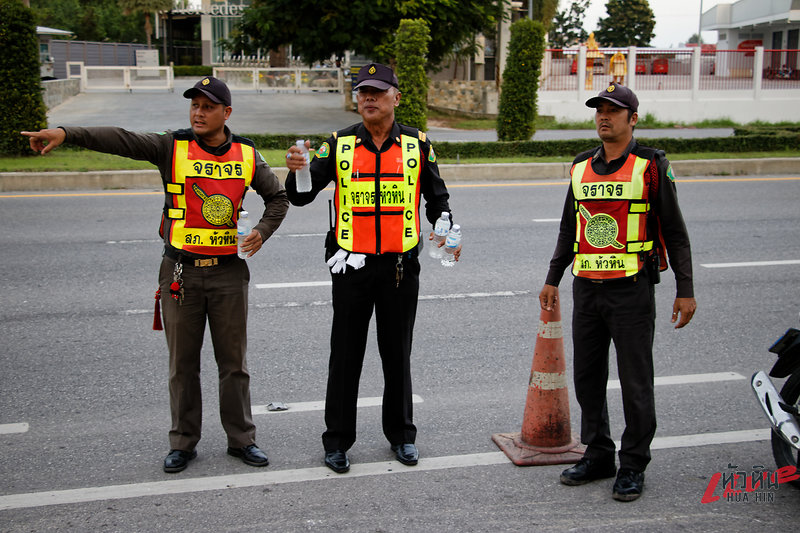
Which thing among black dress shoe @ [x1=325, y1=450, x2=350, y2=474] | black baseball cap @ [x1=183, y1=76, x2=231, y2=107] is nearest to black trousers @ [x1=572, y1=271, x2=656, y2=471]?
black dress shoe @ [x1=325, y1=450, x2=350, y2=474]

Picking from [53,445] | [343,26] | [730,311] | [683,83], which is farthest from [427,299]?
[683,83]

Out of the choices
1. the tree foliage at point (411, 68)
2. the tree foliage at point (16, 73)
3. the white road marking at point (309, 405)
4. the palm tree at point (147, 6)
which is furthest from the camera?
the palm tree at point (147, 6)

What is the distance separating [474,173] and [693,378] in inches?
404

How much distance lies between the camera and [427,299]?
795 cm

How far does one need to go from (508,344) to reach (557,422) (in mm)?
2003

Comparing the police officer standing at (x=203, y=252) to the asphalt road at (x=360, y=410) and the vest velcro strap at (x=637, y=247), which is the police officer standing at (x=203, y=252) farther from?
the vest velcro strap at (x=637, y=247)

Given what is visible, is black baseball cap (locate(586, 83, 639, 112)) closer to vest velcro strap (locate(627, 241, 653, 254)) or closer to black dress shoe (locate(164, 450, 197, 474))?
vest velcro strap (locate(627, 241, 653, 254))

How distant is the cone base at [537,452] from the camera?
4.57m

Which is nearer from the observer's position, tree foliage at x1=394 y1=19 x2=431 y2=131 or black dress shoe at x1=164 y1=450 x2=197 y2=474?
black dress shoe at x1=164 y1=450 x2=197 y2=474

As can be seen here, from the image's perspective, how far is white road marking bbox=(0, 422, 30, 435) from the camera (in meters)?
4.97

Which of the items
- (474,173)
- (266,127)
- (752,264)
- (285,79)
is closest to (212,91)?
(752,264)

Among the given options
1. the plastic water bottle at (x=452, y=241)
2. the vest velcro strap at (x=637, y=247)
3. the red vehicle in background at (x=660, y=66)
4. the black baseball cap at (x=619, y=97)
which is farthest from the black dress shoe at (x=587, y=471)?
the red vehicle in background at (x=660, y=66)

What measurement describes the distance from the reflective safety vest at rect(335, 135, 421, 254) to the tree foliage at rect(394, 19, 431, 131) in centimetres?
1404

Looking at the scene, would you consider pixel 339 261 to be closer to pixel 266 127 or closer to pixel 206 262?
pixel 206 262
